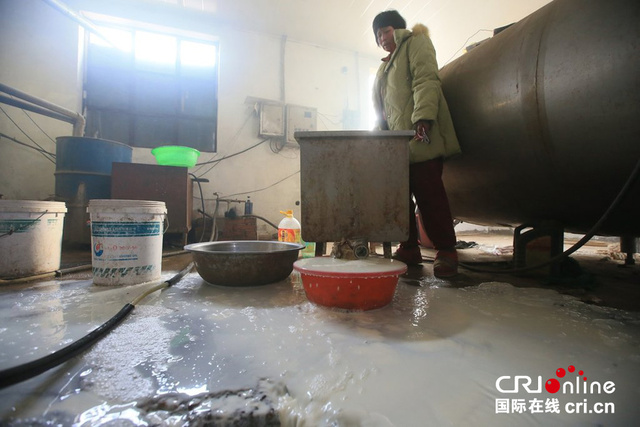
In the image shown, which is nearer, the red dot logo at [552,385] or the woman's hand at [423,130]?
the red dot logo at [552,385]

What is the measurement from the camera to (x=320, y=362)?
574 millimetres

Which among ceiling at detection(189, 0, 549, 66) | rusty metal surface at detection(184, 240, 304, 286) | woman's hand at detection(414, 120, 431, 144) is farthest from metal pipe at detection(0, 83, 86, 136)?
woman's hand at detection(414, 120, 431, 144)

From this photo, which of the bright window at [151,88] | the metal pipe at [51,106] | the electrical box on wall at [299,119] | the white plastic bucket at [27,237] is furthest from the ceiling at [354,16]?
the white plastic bucket at [27,237]

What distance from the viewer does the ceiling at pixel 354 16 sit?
349 cm

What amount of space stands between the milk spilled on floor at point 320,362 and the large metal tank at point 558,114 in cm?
43

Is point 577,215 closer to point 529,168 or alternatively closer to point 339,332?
point 529,168

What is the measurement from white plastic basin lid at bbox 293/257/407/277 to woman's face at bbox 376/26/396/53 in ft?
4.24

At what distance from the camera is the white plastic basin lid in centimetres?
85

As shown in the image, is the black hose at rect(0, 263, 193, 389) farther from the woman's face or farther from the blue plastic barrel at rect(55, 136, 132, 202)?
the blue plastic barrel at rect(55, 136, 132, 202)

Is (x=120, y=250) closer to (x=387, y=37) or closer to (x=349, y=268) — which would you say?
(x=349, y=268)

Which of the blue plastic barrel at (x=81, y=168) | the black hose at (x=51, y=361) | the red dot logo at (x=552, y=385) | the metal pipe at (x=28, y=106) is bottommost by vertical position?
the red dot logo at (x=552, y=385)

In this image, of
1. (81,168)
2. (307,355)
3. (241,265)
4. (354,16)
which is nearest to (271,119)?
Result: (354,16)

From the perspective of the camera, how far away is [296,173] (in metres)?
4.15

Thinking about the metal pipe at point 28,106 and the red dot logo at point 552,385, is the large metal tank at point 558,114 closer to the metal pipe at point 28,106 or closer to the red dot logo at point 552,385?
the red dot logo at point 552,385
